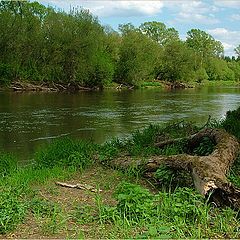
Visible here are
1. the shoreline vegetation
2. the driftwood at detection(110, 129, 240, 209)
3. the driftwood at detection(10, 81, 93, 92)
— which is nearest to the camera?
the shoreline vegetation

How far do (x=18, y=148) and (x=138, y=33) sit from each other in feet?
186

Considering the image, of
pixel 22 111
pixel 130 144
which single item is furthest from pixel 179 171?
pixel 22 111

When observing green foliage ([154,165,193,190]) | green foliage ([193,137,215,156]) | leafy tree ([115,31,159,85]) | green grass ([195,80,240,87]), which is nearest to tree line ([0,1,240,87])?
leafy tree ([115,31,159,85])

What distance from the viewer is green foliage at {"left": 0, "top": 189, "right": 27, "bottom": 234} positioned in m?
5.02

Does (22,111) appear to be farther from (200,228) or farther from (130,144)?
(200,228)

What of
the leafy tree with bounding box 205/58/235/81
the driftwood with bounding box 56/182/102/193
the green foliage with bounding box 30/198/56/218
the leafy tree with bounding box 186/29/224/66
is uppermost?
the leafy tree with bounding box 186/29/224/66

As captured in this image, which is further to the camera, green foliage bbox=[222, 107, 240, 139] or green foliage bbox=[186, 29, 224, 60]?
green foliage bbox=[186, 29, 224, 60]

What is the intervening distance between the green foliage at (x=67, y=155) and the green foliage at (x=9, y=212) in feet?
11.1

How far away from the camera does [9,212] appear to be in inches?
209

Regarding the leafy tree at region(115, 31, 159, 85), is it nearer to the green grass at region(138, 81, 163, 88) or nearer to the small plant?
the green grass at region(138, 81, 163, 88)

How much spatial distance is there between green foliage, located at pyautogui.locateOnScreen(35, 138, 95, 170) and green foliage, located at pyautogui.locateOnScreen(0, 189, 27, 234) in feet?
11.1

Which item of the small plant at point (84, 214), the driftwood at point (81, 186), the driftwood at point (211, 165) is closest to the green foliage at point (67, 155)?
the driftwood at point (211, 165)

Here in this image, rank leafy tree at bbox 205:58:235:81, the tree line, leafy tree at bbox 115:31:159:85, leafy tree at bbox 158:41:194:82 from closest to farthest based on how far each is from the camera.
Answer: the tree line → leafy tree at bbox 115:31:159:85 → leafy tree at bbox 158:41:194:82 → leafy tree at bbox 205:58:235:81

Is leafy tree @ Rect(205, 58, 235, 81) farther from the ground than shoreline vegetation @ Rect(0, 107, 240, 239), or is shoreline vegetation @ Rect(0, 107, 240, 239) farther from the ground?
leafy tree @ Rect(205, 58, 235, 81)
